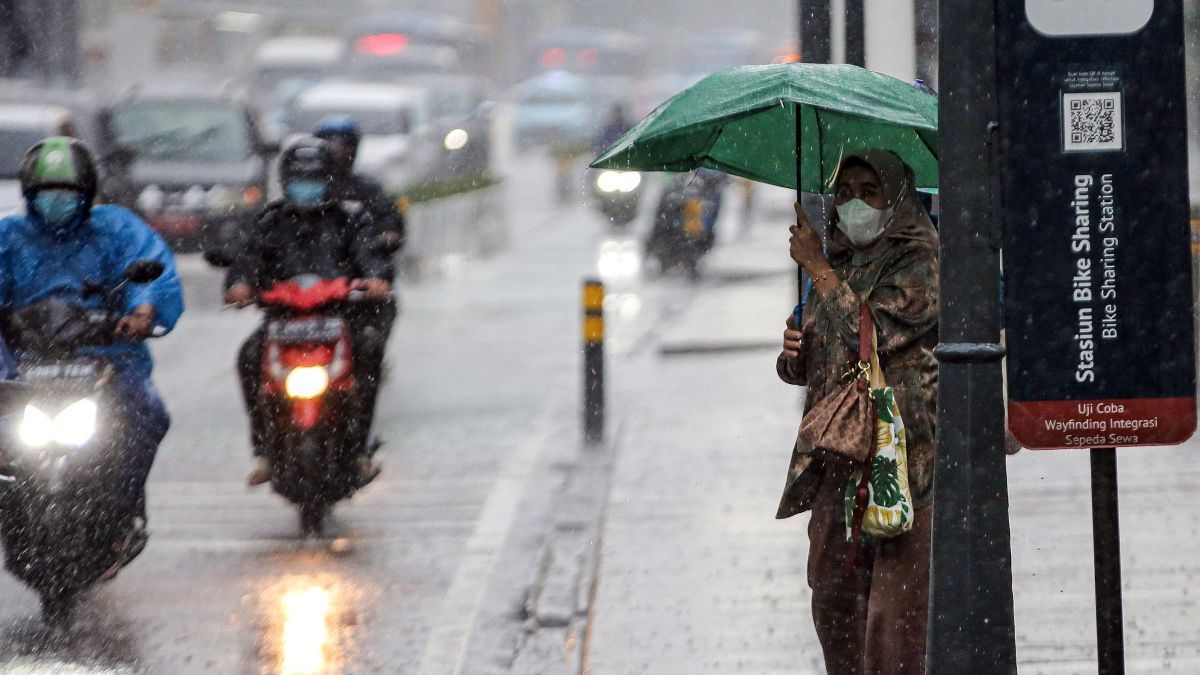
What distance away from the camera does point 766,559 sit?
7.68 meters

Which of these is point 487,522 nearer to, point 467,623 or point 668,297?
point 467,623

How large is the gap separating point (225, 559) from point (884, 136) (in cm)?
392

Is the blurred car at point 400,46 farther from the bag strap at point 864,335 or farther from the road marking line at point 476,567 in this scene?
the bag strap at point 864,335

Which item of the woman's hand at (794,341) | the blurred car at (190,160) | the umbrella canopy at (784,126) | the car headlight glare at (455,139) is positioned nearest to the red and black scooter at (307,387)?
the umbrella canopy at (784,126)

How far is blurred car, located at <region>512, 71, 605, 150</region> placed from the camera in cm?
4800

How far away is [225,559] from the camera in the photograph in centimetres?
831

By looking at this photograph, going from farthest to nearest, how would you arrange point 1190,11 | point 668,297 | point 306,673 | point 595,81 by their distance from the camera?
point 595,81
point 668,297
point 1190,11
point 306,673

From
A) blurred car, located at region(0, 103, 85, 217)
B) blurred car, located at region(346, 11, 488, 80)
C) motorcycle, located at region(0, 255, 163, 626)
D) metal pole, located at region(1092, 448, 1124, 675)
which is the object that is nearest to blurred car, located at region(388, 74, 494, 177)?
blurred car, located at region(346, 11, 488, 80)

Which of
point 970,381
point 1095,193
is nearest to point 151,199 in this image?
point 970,381

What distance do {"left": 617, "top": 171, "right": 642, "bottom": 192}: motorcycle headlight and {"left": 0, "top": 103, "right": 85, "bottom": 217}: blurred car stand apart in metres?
7.56

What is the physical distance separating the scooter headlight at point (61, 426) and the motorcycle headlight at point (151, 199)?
15.4 metres

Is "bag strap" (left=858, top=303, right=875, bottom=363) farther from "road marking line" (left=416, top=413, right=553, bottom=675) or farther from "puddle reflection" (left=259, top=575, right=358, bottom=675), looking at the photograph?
"puddle reflection" (left=259, top=575, right=358, bottom=675)

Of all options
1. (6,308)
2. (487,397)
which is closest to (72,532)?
(6,308)

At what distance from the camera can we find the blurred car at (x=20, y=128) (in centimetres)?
1925
